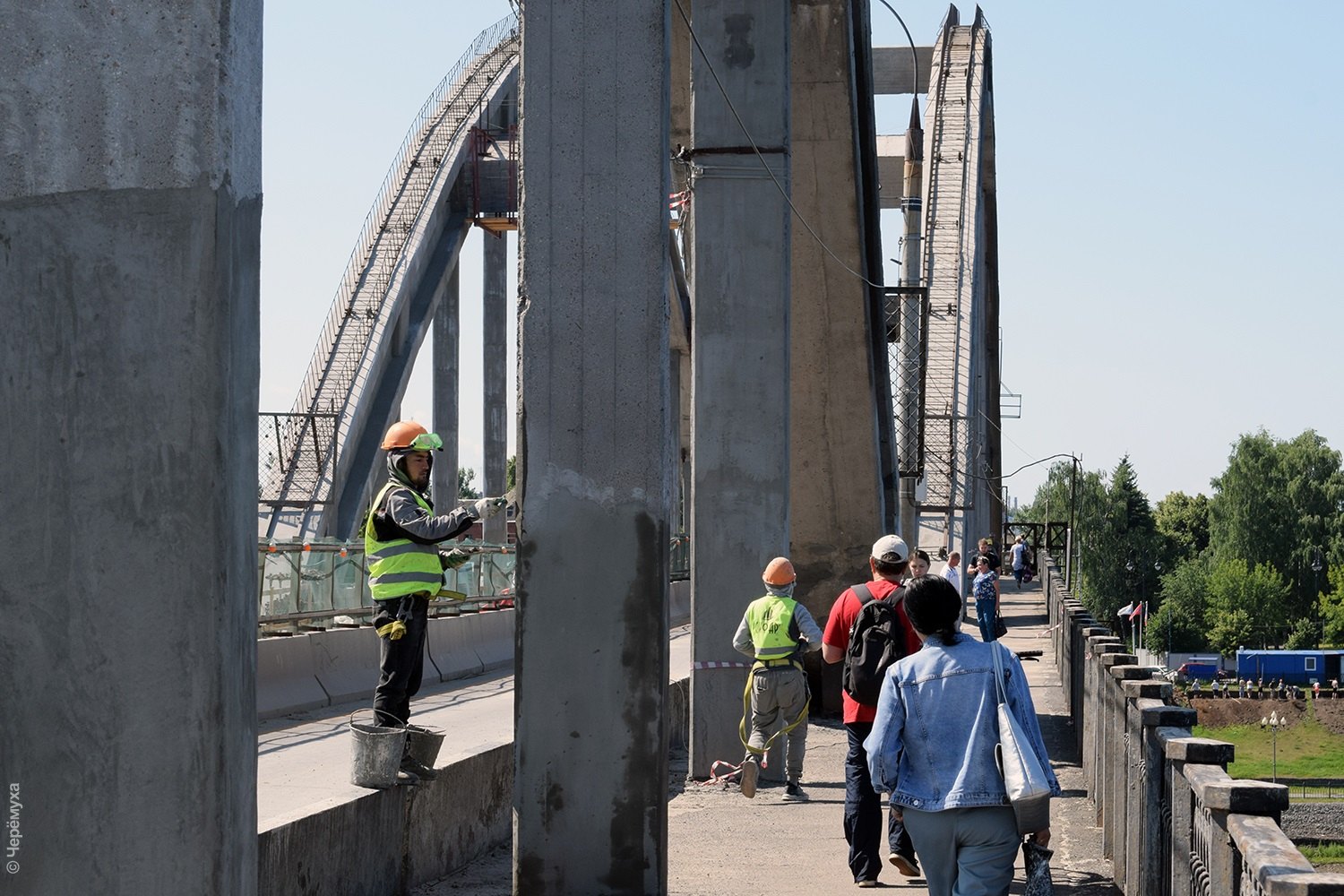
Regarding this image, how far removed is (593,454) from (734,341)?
20.0 ft

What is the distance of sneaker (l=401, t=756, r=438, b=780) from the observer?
28.8 ft

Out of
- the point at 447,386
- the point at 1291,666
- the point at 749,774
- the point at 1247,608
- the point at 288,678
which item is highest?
the point at 447,386

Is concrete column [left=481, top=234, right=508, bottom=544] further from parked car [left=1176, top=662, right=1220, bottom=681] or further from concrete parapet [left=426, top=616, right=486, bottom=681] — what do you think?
parked car [left=1176, top=662, right=1220, bottom=681]

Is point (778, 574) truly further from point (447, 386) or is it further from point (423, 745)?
point (447, 386)

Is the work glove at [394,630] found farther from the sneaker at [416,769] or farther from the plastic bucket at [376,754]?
the sneaker at [416,769]

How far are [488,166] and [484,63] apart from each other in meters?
4.87

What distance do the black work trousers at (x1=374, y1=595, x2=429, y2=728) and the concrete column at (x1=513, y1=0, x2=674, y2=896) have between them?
640 mm

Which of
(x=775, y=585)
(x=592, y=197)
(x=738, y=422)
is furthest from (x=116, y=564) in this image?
(x=738, y=422)

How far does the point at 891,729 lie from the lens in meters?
6.37

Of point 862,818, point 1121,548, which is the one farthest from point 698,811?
point 1121,548

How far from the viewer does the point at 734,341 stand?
1440 cm

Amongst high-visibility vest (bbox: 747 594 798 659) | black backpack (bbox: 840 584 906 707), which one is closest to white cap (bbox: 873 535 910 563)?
black backpack (bbox: 840 584 906 707)

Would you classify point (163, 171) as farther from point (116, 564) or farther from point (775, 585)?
point (775, 585)

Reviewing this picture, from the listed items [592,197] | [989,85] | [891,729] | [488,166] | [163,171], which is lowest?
[891,729]
